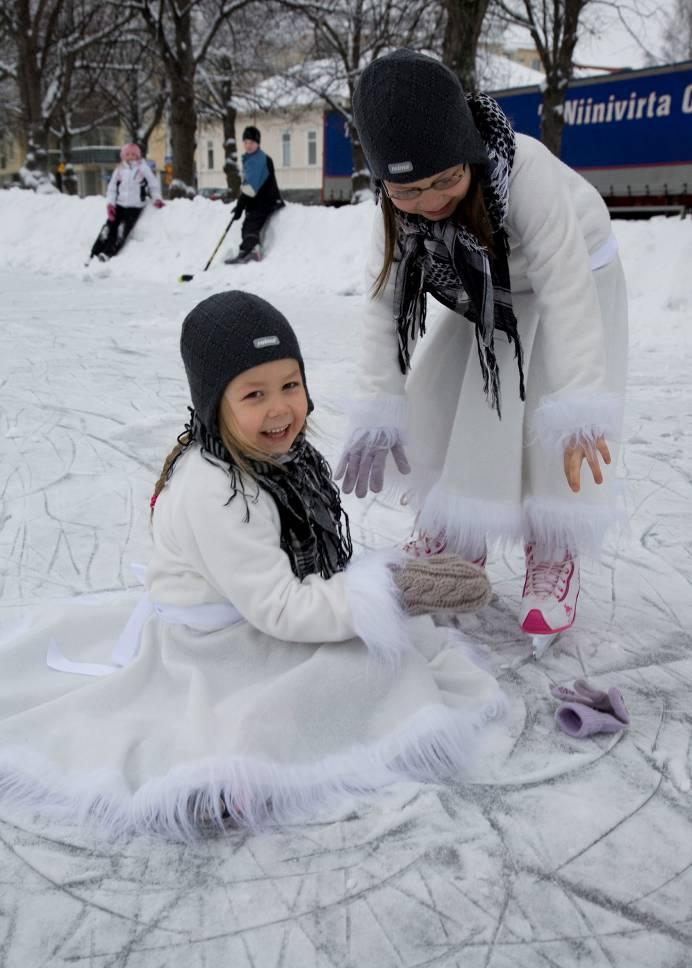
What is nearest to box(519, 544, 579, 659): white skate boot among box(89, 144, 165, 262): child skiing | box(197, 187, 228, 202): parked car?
box(89, 144, 165, 262): child skiing

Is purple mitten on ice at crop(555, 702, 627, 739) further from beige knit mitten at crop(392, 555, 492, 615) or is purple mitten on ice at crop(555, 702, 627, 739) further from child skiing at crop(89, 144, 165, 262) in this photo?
child skiing at crop(89, 144, 165, 262)

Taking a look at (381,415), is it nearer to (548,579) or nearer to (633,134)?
(548,579)

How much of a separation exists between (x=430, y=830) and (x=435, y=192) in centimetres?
122

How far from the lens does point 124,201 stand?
11055 millimetres

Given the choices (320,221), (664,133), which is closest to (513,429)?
(320,221)

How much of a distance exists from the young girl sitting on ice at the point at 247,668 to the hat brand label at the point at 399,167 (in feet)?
1.23

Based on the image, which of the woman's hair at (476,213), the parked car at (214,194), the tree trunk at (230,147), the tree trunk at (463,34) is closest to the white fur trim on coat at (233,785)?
the woman's hair at (476,213)

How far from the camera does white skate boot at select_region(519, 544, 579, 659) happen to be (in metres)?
2.05

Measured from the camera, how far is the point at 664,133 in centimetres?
1351

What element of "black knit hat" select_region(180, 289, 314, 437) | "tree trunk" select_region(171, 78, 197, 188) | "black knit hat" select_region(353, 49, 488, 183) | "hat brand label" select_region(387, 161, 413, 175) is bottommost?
"black knit hat" select_region(180, 289, 314, 437)

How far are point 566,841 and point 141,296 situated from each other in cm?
760

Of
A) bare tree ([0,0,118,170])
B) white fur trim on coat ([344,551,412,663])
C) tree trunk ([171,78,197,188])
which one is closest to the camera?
white fur trim on coat ([344,551,412,663])

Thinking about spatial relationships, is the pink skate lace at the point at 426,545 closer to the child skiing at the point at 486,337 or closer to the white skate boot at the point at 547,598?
the child skiing at the point at 486,337

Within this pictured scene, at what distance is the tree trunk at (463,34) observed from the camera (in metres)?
8.85
